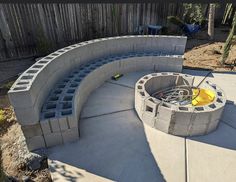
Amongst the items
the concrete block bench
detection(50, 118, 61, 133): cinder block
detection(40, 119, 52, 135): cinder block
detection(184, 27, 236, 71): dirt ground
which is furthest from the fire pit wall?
detection(184, 27, 236, 71): dirt ground

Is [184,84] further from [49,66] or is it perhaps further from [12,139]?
[12,139]

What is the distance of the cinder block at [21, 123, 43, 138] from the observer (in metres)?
4.09

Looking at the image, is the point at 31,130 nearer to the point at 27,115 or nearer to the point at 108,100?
the point at 27,115

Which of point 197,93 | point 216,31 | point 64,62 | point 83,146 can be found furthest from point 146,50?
point 216,31

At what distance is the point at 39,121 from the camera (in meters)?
4.11

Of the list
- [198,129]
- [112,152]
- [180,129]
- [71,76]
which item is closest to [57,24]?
[71,76]

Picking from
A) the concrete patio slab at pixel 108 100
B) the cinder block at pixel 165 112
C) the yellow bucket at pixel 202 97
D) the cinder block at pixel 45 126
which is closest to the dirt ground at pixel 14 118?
the cinder block at pixel 45 126

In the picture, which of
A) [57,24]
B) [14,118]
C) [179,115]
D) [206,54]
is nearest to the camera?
[179,115]

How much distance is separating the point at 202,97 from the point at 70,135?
373 centimetres

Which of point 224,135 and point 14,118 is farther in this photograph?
point 14,118

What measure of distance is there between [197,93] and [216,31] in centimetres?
929

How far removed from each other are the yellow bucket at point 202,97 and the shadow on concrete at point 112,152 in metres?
1.72

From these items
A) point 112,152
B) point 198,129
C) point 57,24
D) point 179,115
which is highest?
point 57,24

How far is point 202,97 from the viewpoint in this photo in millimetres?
5668
